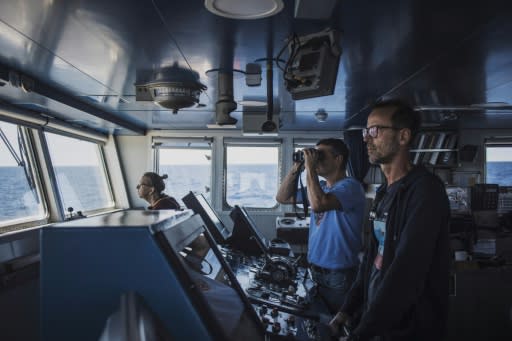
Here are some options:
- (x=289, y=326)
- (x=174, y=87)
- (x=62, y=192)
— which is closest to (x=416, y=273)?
(x=289, y=326)

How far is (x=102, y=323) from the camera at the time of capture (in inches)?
29.3

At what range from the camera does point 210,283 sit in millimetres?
1059

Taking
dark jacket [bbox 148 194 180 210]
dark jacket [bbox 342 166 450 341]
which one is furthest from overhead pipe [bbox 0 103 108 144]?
dark jacket [bbox 342 166 450 341]

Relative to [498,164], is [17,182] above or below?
below

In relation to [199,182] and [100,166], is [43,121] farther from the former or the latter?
[199,182]

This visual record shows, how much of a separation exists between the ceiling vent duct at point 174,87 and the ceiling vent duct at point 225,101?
0.24m

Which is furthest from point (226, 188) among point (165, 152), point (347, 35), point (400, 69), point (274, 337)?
point (274, 337)

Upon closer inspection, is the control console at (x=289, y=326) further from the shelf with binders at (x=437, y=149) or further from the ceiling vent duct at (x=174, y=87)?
the shelf with binders at (x=437, y=149)

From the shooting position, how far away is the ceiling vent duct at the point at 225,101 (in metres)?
2.82

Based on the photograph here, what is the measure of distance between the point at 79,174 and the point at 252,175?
8.84 feet

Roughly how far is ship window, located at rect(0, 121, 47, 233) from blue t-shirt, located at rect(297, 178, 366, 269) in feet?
→ 11.2

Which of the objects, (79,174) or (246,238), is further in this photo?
(79,174)

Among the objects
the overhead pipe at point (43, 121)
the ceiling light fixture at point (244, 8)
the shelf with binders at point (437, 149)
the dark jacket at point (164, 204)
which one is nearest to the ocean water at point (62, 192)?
the overhead pipe at point (43, 121)

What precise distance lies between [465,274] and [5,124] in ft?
15.6
